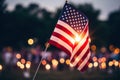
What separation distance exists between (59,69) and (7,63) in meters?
4.09

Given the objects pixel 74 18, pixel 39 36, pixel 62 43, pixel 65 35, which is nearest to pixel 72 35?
pixel 65 35

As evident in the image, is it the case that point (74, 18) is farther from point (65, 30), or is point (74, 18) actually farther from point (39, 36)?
point (39, 36)

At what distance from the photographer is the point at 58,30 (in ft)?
38.3

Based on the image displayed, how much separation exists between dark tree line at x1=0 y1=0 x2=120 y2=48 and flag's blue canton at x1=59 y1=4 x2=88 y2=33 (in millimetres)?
41845

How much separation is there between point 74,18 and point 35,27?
58.3 m

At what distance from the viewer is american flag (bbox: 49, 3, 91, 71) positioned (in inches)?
456

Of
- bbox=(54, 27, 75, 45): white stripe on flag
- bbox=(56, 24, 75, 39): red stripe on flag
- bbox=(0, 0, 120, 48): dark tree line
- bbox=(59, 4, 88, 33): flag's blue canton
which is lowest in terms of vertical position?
bbox=(0, 0, 120, 48): dark tree line

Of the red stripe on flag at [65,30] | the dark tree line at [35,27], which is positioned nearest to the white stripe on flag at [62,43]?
the red stripe on flag at [65,30]

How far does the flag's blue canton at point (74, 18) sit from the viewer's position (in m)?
11.6

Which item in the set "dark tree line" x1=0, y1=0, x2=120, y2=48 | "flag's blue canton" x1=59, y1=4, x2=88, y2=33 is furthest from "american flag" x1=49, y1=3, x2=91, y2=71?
"dark tree line" x1=0, y1=0, x2=120, y2=48

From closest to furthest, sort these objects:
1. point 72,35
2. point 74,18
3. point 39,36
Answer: point 74,18 < point 72,35 < point 39,36

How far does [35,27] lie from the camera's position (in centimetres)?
6975

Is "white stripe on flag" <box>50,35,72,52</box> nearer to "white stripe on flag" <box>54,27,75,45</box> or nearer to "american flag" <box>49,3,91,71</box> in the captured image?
"american flag" <box>49,3,91,71</box>

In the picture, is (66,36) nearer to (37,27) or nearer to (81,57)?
(81,57)
